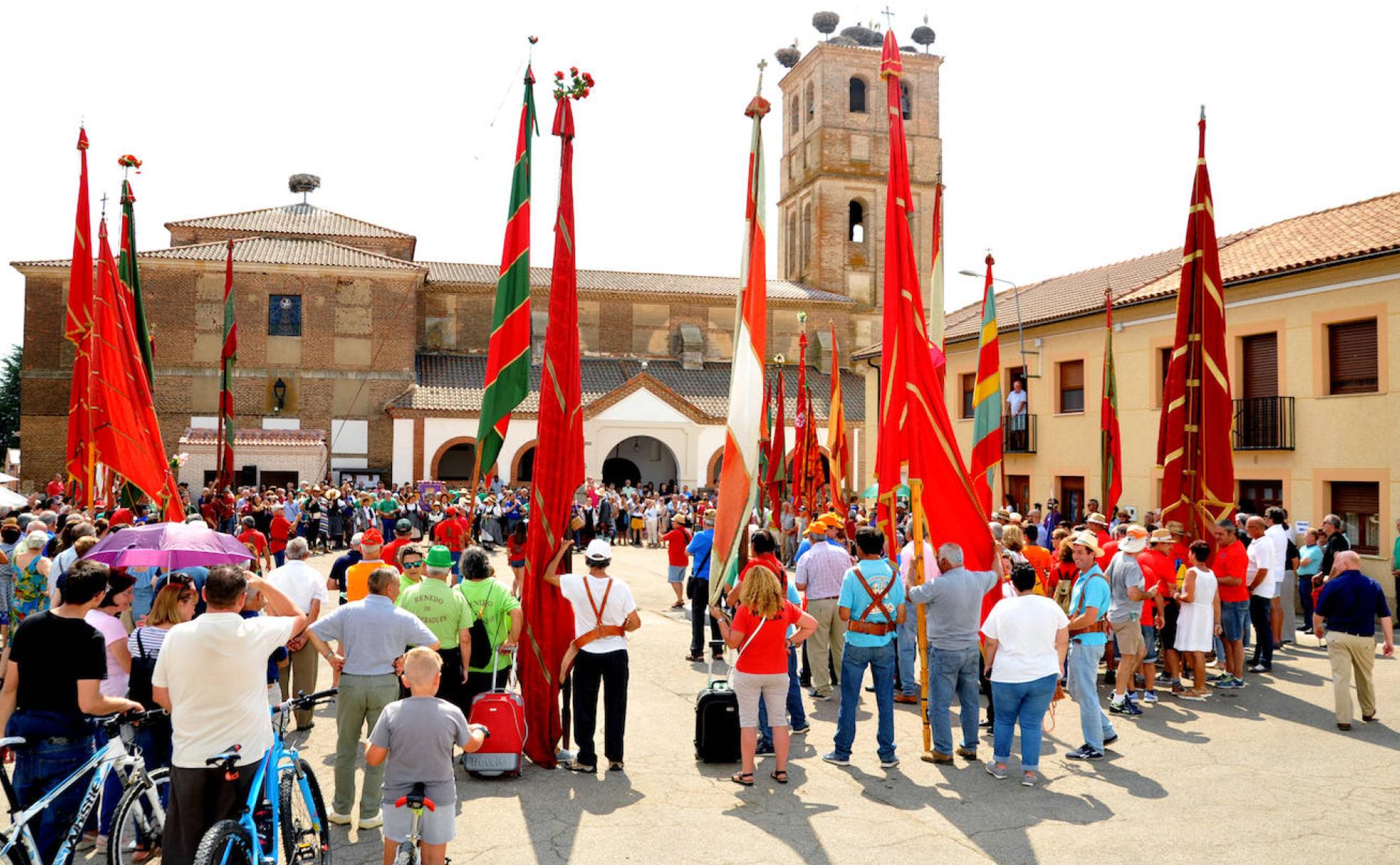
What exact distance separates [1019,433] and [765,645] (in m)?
19.9

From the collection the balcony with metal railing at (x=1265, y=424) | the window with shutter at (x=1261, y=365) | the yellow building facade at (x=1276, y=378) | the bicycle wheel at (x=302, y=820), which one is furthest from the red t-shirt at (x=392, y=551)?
the window with shutter at (x=1261, y=365)

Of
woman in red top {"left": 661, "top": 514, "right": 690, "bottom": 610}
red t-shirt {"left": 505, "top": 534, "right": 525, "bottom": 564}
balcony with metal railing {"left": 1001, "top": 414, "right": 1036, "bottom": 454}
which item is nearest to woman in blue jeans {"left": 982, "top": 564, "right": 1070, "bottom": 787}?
red t-shirt {"left": 505, "top": 534, "right": 525, "bottom": 564}

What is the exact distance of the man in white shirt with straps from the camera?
7805 millimetres

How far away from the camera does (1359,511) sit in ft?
59.1

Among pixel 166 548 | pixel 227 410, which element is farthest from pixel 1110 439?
pixel 166 548

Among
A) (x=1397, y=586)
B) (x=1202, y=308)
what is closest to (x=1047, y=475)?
(x=1397, y=586)

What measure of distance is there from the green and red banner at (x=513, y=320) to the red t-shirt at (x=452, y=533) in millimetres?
3236

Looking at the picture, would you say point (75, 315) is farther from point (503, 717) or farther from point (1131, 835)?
point (1131, 835)

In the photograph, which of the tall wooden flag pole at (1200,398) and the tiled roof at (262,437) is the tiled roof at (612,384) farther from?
the tall wooden flag pole at (1200,398)

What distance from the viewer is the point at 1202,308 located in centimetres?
1227

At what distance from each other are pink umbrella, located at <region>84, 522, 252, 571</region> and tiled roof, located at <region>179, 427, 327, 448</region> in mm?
33438

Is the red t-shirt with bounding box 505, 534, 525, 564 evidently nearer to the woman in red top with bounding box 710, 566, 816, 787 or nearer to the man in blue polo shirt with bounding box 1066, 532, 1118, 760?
the woman in red top with bounding box 710, 566, 816, 787

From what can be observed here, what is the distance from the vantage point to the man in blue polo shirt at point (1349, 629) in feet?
30.4

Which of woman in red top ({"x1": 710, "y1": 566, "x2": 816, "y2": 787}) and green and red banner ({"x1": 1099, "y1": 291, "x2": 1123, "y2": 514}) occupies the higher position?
green and red banner ({"x1": 1099, "y1": 291, "x2": 1123, "y2": 514})
